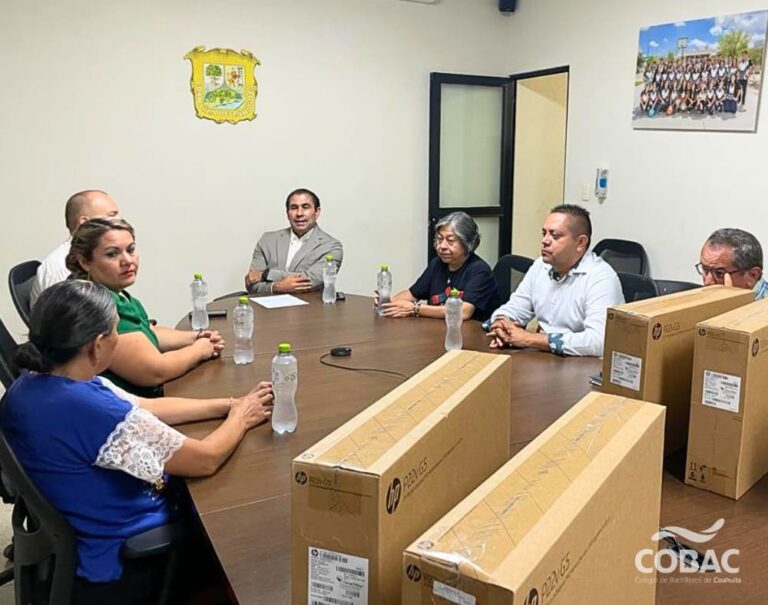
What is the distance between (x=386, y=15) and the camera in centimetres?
504

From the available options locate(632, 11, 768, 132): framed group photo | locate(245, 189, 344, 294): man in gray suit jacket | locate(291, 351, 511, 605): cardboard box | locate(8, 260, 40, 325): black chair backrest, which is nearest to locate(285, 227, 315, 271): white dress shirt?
locate(245, 189, 344, 294): man in gray suit jacket

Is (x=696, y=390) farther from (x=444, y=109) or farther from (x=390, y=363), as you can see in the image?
(x=444, y=109)

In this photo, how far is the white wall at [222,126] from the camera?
13.7 feet

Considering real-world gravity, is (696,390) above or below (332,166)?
below

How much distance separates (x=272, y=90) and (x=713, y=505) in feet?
13.4

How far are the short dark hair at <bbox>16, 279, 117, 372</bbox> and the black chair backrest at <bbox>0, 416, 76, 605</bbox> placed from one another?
0.17 m

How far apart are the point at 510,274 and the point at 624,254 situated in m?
1.12

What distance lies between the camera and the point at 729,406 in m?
1.38

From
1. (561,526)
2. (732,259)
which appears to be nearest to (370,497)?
(561,526)

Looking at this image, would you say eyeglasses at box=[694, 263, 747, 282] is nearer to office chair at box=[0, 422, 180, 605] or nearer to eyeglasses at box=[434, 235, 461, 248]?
eyeglasses at box=[434, 235, 461, 248]

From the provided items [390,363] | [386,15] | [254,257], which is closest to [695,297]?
[390,363]

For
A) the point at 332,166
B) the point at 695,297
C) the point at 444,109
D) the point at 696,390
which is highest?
the point at 444,109

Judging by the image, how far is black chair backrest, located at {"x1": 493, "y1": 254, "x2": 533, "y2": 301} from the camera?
147 inches

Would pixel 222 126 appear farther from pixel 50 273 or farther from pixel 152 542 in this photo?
pixel 152 542
